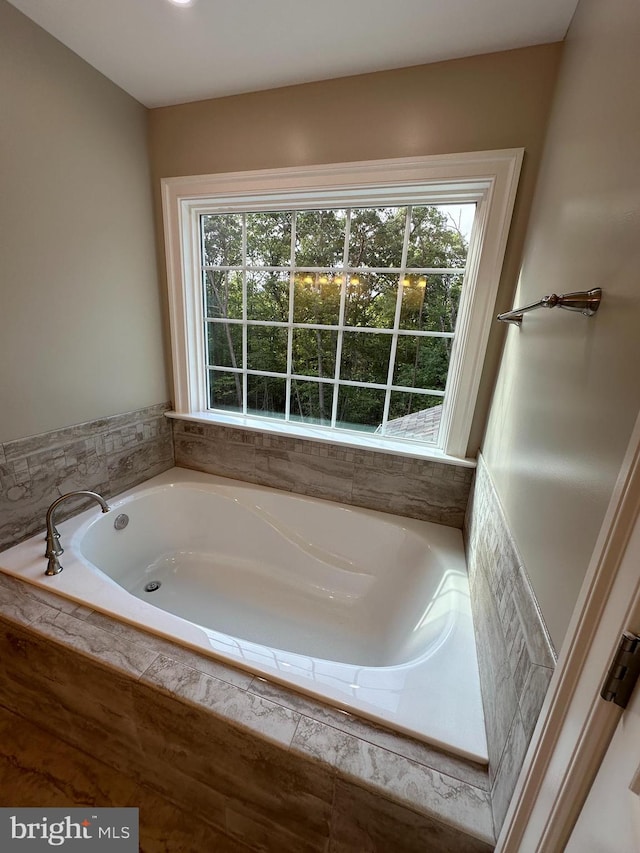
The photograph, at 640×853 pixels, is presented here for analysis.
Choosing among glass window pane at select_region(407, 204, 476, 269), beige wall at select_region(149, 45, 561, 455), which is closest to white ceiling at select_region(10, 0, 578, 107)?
beige wall at select_region(149, 45, 561, 455)

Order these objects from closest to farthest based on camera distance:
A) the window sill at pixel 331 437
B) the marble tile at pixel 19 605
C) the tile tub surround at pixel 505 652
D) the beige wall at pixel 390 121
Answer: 1. the tile tub surround at pixel 505 652
2. the marble tile at pixel 19 605
3. the beige wall at pixel 390 121
4. the window sill at pixel 331 437

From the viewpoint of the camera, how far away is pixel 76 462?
5.26ft

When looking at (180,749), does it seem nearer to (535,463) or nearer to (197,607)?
(197,607)

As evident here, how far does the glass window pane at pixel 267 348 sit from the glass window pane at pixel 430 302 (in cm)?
69

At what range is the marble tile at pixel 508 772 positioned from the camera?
25.3 inches

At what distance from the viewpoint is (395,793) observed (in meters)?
0.71

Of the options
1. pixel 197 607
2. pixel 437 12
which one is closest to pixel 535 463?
pixel 437 12

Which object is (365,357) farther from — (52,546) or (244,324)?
(52,546)

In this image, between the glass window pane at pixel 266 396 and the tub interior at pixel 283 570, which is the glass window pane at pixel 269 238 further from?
the tub interior at pixel 283 570

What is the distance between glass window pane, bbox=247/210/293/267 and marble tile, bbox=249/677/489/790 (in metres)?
1.88

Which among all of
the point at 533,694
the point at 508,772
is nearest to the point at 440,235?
the point at 533,694

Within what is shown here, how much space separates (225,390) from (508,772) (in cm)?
201

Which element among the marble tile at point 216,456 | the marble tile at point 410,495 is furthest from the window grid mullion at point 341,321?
the marble tile at point 216,456

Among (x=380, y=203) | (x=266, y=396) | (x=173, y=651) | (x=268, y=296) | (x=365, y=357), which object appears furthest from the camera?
(x=266, y=396)
